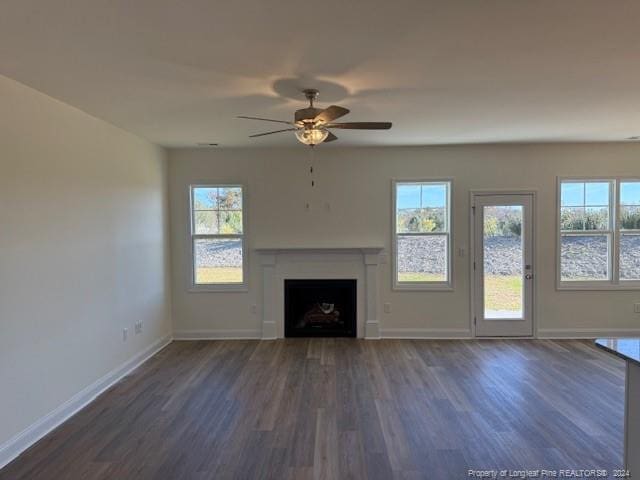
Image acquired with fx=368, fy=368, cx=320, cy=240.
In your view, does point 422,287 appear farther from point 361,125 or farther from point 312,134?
point 312,134

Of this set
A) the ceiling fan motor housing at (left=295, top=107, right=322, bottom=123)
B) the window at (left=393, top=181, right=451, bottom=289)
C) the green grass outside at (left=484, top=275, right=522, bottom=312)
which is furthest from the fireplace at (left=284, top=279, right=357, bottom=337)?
the ceiling fan motor housing at (left=295, top=107, right=322, bottom=123)

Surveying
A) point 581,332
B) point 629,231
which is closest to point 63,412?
point 581,332

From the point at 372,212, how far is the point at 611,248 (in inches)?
129

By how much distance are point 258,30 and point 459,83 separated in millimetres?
1583

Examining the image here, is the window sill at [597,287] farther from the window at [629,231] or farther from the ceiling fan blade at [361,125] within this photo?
the ceiling fan blade at [361,125]

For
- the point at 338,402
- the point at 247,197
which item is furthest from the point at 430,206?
the point at 338,402

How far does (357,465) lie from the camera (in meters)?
2.40

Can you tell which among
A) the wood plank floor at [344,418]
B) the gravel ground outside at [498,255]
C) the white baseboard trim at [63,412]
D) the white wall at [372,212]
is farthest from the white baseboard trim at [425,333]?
the white baseboard trim at [63,412]

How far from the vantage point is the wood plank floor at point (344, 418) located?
7.97ft

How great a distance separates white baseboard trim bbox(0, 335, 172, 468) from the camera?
2529mm

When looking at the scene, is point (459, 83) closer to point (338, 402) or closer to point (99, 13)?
point (99, 13)

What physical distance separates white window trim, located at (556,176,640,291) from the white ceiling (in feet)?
4.64

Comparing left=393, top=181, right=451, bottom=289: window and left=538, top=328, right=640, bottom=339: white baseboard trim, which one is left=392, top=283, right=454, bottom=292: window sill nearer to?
left=393, top=181, right=451, bottom=289: window

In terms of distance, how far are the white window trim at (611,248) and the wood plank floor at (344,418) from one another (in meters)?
0.98
